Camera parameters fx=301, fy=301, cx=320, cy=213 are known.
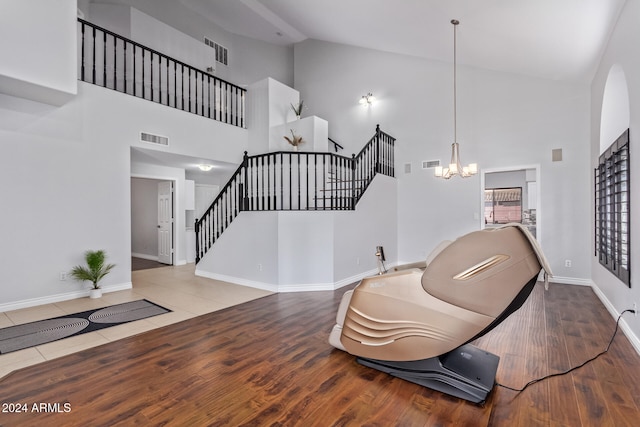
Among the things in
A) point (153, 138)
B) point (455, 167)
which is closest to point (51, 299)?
point (153, 138)

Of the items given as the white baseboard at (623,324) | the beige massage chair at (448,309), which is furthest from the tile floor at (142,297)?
the white baseboard at (623,324)

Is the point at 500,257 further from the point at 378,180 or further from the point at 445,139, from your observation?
the point at 445,139

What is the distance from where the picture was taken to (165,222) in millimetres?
7625

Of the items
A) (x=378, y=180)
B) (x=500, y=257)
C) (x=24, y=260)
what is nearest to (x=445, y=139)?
(x=378, y=180)

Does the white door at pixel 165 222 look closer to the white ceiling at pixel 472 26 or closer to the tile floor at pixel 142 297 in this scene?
the tile floor at pixel 142 297

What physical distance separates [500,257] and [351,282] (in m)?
3.61

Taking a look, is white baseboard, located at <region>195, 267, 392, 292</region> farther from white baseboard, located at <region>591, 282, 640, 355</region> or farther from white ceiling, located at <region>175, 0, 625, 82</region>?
white ceiling, located at <region>175, 0, 625, 82</region>

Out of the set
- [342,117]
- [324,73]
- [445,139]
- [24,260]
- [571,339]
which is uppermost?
[324,73]

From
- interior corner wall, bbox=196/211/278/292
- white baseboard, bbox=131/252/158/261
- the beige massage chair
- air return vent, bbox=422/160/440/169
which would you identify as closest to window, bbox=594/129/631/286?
the beige massage chair

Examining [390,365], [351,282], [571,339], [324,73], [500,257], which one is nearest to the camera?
[500,257]

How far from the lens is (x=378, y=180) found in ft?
20.6

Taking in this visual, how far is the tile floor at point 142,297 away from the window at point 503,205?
25.4ft

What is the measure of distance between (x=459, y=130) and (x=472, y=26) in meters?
2.30

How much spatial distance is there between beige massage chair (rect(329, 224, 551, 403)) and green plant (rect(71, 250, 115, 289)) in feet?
13.4
